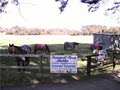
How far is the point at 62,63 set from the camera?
1150cm

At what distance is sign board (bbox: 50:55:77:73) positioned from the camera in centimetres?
1145

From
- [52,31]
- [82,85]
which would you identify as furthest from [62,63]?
[52,31]

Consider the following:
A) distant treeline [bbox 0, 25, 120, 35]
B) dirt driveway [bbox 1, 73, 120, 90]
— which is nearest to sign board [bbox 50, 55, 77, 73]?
dirt driveway [bbox 1, 73, 120, 90]

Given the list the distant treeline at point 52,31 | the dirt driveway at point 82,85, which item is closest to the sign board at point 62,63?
the dirt driveway at point 82,85

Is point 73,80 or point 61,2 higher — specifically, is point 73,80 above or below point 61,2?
below

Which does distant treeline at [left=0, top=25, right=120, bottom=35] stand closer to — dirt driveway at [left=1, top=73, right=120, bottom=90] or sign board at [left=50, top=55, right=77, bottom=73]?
sign board at [left=50, top=55, right=77, bottom=73]

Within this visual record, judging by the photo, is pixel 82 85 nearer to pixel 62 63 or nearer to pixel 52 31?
pixel 62 63

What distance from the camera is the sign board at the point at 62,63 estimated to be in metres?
11.4

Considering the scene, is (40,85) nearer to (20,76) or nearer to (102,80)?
(20,76)

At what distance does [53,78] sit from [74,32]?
264ft

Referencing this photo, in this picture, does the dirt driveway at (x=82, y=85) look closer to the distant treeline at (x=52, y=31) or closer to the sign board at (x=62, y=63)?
the sign board at (x=62, y=63)

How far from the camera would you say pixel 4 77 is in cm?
1077

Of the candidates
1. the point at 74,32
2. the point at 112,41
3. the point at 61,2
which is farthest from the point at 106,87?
the point at 74,32

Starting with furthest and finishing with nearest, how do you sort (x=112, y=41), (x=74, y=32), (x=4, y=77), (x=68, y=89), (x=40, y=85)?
(x=74, y=32), (x=112, y=41), (x=4, y=77), (x=40, y=85), (x=68, y=89)
